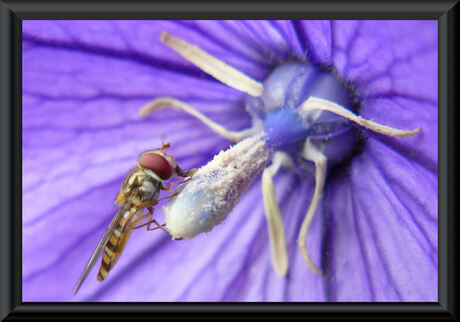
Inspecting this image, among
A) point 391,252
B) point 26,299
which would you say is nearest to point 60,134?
point 26,299

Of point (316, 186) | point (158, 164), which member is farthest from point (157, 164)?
point (316, 186)

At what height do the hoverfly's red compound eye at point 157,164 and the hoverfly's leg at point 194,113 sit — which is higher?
the hoverfly's leg at point 194,113

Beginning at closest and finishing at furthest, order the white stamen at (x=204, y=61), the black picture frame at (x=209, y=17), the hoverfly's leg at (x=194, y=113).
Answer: the black picture frame at (x=209, y=17), the white stamen at (x=204, y=61), the hoverfly's leg at (x=194, y=113)

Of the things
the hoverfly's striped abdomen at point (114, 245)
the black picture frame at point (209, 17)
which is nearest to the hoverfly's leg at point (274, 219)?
the black picture frame at point (209, 17)

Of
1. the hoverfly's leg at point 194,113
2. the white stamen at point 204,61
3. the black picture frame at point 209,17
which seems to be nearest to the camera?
the black picture frame at point 209,17

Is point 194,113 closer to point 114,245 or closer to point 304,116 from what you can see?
point 304,116

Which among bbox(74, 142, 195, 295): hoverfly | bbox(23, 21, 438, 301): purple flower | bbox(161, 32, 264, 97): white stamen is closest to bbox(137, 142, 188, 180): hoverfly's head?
bbox(74, 142, 195, 295): hoverfly

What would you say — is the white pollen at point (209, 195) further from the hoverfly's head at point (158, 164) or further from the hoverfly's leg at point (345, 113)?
the hoverfly's leg at point (345, 113)
